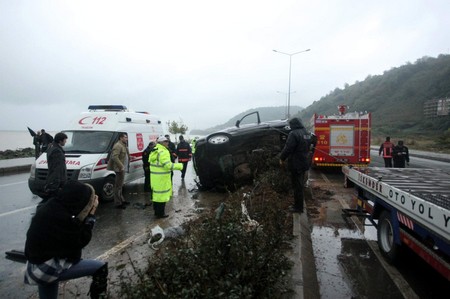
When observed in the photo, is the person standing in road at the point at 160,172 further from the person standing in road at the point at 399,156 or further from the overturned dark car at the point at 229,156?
the person standing in road at the point at 399,156

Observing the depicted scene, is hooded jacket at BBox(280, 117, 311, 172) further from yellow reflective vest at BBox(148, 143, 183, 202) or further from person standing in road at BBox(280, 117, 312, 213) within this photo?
yellow reflective vest at BBox(148, 143, 183, 202)

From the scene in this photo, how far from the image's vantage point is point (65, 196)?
2738 millimetres

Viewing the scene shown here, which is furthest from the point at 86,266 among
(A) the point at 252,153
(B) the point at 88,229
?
(A) the point at 252,153

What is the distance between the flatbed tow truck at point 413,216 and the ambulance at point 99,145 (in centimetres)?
565

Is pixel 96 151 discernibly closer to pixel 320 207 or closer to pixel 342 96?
pixel 320 207

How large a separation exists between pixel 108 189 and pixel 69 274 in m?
5.14

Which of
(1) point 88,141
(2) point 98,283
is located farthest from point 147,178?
(2) point 98,283

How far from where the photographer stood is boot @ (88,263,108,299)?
9.56 ft

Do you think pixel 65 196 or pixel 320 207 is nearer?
pixel 65 196

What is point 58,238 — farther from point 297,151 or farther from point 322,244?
point 297,151

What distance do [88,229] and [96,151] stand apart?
5447 mm

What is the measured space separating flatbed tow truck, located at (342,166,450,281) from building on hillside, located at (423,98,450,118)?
6545 cm

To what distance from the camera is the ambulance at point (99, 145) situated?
7.25 metres

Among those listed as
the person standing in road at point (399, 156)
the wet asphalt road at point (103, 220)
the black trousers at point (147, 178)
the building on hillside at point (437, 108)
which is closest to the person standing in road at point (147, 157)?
the black trousers at point (147, 178)
